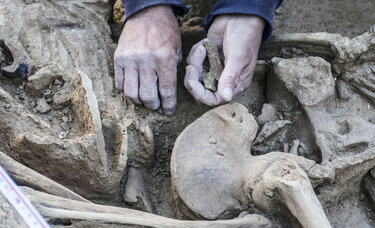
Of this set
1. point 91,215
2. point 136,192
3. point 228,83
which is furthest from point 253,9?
point 91,215

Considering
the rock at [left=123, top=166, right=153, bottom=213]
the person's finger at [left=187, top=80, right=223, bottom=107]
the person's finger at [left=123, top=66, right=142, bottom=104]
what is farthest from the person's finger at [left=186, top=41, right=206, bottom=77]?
the rock at [left=123, top=166, right=153, bottom=213]

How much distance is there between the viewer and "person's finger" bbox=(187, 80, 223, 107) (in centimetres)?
160

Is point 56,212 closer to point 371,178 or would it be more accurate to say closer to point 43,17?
point 43,17

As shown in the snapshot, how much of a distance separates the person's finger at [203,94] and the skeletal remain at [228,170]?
3cm

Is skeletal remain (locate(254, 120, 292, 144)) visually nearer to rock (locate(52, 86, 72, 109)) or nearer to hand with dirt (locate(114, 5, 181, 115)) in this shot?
hand with dirt (locate(114, 5, 181, 115))

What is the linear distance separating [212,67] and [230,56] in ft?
0.26

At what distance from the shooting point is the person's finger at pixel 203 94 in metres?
1.60

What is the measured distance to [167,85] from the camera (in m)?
1.70

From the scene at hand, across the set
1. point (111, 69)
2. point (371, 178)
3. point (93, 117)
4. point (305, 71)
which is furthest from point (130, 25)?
point (371, 178)

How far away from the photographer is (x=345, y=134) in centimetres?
160

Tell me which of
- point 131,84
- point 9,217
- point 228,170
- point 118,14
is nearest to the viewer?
point 9,217

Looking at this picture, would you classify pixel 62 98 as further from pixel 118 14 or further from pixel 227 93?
pixel 118 14

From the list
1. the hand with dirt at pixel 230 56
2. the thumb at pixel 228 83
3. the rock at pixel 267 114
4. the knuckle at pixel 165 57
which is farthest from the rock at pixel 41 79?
the rock at pixel 267 114

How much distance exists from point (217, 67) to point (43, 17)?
29.4 inches
